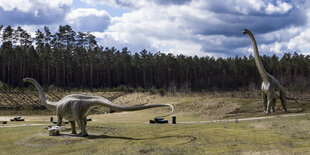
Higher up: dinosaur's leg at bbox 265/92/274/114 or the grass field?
dinosaur's leg at bbox 265/92/274/114

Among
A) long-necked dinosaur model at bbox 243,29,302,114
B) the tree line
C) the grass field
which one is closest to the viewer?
the grass field

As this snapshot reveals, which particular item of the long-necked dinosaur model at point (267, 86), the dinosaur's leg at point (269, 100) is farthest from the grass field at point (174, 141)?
the long-necked dinosaur model at point (267, 86)

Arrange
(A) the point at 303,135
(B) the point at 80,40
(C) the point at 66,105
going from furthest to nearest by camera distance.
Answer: (B) the point at 80,40 < (C) the point at 66,105 < (A) the point at 303,135

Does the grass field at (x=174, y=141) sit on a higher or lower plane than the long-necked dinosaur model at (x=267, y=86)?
lower

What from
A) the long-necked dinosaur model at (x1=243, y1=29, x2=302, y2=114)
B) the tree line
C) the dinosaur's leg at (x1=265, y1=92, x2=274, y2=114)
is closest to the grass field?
the dinosaur's leg at (x1=265, y1=92, x2=274, y2=114)

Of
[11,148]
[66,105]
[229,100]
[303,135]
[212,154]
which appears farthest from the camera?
[229,100]

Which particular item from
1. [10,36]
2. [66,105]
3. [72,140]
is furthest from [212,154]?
[10,36]

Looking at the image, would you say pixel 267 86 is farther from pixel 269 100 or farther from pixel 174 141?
pixel 174 141

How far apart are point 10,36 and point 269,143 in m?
60.7

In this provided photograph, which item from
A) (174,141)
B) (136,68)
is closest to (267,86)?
(174,141)

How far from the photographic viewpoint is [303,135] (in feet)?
48.6

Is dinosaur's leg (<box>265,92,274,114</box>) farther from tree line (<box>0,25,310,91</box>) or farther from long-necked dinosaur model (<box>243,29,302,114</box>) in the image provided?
tree line (<box>0,25,310,91</box>)

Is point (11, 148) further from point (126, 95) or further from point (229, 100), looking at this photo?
point (126, 95)

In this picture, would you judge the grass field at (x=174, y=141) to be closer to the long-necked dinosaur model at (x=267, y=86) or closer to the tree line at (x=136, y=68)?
the long-necked dinosaur model at (x=267, y=86)
